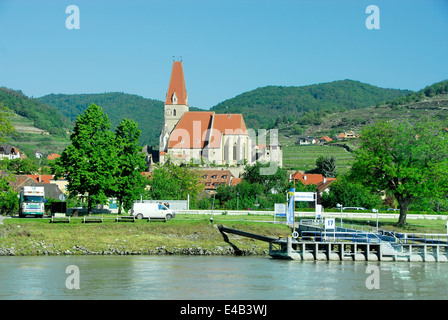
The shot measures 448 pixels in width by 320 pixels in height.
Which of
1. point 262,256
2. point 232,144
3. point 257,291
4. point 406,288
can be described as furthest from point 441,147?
point 232,144

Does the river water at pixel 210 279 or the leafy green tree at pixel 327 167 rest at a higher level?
the leafy green tree at pixel 327 167

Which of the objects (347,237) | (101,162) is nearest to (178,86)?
(101,162)

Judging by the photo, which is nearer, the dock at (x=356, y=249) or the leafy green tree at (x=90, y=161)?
the dock at (x=356, y=249)

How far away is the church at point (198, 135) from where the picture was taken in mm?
134125

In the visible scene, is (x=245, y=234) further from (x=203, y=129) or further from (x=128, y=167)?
(x=203, y=129)

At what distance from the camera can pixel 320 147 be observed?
598 feet

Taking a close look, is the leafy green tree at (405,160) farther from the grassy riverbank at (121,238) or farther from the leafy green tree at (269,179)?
the leafy green tree at (269,179)

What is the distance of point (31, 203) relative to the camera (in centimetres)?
5028

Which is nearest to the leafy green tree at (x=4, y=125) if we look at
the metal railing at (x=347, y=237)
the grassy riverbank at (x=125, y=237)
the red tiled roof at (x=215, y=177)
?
the grassy riverbank at (x=125, y=237)

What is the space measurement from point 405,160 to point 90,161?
2755 cm

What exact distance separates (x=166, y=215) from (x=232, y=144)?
8421 cm

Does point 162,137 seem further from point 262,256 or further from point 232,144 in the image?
point 262,256

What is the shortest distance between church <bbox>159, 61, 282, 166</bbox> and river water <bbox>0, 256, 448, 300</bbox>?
3737 inches

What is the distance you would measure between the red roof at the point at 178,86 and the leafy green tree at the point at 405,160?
83.6 meters
